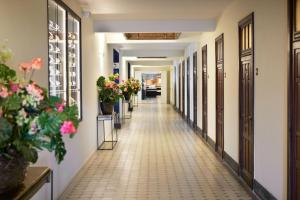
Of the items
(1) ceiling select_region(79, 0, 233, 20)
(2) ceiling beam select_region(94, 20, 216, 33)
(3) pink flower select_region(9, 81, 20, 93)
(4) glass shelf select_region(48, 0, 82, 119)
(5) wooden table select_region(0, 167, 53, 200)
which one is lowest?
(5) wooden table select_region(0, 167, 53, 200)

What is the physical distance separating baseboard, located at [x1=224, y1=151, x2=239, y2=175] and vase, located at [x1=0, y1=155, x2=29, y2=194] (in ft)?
14.8

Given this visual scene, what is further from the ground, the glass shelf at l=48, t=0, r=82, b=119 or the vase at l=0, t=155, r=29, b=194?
the glass shelf at l=48, t=0, r=82, b=119

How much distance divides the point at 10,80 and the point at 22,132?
1.07 feet

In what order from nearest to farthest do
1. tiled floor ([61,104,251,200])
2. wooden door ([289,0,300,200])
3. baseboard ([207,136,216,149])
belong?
wooden door ([289,0,300,200]) < tiled floor ([61,104,251,200]) < baseboard ([207,136,216,149])

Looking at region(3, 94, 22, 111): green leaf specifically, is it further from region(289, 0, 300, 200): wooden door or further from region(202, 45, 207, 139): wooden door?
region(202, 45, 207, 139): wooden door

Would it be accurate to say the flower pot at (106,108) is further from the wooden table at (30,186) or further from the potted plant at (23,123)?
the potted plant at (23,123)

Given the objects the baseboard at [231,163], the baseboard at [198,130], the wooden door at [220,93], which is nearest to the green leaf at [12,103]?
the baseboard at [231,163]

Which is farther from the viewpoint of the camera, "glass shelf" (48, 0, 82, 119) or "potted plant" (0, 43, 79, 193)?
"glass shelf" (48, 0, 82, 119)

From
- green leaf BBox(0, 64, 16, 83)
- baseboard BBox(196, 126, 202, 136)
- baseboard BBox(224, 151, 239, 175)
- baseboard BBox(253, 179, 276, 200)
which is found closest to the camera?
green leaf BBox(0, 64, 16, 83)

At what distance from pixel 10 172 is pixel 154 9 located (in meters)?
5.30

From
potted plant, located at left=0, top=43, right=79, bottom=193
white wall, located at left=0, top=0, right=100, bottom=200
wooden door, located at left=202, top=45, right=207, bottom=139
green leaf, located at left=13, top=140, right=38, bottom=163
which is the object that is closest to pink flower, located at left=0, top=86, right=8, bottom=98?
potted plant, located at left=0, top=43, right=79, bottom=193

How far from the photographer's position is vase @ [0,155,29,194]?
2281mm

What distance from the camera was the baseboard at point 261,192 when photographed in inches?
180

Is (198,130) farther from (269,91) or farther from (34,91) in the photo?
(34,91)
